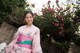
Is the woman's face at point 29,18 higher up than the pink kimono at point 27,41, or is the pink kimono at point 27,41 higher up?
the woman's face at point 29,18

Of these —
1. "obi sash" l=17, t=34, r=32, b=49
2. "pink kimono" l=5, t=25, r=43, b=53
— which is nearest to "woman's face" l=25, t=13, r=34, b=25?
"pink kimono" l=5, t=25, r=43, b=53

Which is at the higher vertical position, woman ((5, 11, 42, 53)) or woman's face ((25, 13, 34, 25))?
woman's face ((25, 13, 34, 25))

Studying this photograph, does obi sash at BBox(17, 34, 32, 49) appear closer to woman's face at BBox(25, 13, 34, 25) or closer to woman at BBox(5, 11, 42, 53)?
woman at BBox(5, 11, 42, 53)

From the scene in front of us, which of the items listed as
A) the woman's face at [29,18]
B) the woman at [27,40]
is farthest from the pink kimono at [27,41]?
the woman's face at [29,18]

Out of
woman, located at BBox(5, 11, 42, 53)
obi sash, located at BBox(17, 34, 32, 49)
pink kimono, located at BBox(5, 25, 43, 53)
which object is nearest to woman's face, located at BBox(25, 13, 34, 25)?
woman, located at BBox(5, 11, 42, 53)

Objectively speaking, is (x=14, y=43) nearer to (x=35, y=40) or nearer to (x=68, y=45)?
(x=35, y=40)

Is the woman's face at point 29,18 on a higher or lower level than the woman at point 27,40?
higher

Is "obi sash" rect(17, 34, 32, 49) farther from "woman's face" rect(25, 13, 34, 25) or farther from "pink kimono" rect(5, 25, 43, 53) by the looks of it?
"woman's face" rect(25, 13, 34, 25)

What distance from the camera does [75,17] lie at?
8320 millimetres

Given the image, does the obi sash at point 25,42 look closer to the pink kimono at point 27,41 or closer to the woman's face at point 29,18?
the pink kimono at point 27,41

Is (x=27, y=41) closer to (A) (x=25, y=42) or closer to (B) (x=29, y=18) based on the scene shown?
(A) (x=25, y=42)

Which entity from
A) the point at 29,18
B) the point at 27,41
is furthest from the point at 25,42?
the point at 29,18

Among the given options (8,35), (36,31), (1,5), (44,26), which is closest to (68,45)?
(44,26)

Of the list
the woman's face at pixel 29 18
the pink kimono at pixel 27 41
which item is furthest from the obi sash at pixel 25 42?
the woman's face at pixel 29 18
